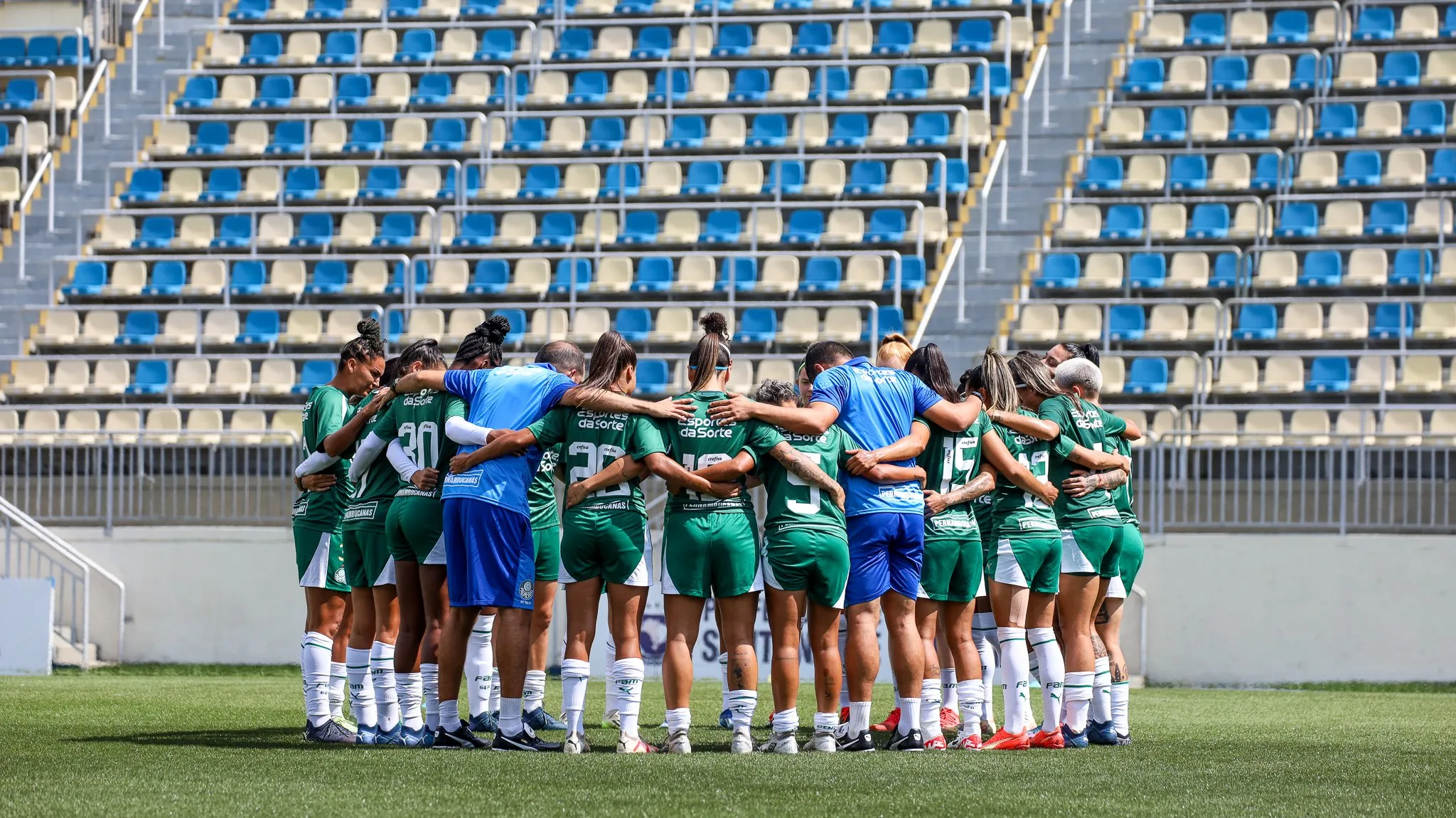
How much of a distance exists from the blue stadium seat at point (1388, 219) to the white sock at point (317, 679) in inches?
597

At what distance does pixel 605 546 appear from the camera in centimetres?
828

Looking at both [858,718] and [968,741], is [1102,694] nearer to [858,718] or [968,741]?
[968,741]

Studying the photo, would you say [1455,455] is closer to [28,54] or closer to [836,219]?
[836,219]

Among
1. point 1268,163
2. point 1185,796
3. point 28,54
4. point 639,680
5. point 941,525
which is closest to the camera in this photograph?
point 1185,796

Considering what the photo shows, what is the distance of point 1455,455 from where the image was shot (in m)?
15.8

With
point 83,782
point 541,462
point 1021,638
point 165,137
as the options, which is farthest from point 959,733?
point 165,137

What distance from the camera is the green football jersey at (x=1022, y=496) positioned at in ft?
29.2

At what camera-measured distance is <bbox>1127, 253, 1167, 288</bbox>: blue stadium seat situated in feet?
67.6

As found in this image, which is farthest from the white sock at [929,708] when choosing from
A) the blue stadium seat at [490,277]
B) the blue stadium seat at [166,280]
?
the blue stadium seat at [166,280]

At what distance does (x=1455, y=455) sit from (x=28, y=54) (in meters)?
19.7

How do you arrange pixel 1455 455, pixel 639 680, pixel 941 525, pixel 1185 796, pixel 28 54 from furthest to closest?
pixel 28 54 → pixel 1455 455 → pixel 941 525 → pixel 639 680 → pixel 1185 796

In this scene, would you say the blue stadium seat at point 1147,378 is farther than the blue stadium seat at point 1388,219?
No

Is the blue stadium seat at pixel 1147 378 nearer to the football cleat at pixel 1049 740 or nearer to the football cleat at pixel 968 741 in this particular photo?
the football cleat at pixel 1049 740

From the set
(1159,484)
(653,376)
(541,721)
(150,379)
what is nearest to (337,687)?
(541,721)
